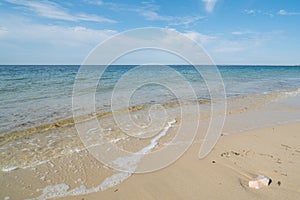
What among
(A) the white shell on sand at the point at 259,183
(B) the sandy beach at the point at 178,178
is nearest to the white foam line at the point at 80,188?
(B) the sandy beach at the point at 178,178

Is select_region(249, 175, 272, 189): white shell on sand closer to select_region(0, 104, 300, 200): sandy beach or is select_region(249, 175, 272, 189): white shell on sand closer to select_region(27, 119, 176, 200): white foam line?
select_region(0, 104, 300, 200): sandy beach

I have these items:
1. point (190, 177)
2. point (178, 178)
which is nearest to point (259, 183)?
point (190, 177)

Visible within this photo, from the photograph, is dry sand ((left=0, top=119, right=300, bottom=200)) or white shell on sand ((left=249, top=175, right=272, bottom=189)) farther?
white shell on sand ((left=249, top=175, right=272, bottom=189))

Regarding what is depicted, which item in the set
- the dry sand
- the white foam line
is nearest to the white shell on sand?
the dry sand

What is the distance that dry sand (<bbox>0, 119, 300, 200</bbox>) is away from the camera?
9.36 feet

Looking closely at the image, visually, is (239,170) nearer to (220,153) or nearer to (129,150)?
(220,153)

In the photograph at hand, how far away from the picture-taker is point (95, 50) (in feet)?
12.1

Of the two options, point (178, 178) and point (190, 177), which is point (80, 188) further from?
point (190, 177)

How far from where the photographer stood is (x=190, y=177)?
10.7 ft

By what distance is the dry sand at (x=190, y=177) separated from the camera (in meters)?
2.85

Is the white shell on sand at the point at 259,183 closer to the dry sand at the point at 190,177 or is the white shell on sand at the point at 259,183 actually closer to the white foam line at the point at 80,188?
the dry sand at the point at 190,177

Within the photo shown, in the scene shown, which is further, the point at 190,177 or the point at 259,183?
the point at 190,177

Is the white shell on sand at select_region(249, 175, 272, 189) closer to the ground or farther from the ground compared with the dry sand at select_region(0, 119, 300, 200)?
farther from the ground

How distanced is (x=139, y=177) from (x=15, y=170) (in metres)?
2.10
